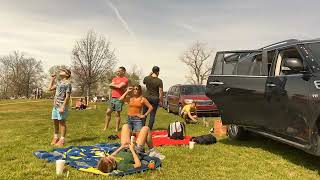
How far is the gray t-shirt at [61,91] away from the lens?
8.84 m

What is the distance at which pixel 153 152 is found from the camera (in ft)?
23.6

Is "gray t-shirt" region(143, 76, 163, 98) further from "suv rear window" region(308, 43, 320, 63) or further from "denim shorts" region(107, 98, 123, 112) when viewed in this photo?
"suv rear window" region(308, 43, 320, 63)

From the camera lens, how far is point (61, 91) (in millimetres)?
8891

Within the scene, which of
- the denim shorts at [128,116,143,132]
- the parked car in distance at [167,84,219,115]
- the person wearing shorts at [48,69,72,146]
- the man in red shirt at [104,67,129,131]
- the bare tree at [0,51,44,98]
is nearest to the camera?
the person wearing shorts at [48,69,72,146]

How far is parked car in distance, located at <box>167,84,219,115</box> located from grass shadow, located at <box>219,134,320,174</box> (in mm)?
7633

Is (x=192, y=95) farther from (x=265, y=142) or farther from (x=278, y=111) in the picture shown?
(x=278, y=111)

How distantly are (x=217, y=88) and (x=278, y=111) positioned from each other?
2.01 meters

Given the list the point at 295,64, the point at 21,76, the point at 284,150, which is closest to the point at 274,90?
the point at 295,64

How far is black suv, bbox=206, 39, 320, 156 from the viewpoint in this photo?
609 centimetres

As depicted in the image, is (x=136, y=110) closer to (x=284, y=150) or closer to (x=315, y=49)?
(x=284, y=150)

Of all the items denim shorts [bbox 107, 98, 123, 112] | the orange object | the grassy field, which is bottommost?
the grassy field

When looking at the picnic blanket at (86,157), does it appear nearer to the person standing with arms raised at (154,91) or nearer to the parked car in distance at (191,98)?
the person standing with arms raised at (154,91)

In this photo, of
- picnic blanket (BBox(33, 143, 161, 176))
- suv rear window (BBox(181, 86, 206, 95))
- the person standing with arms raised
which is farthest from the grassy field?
suv rear window (BBox(181, 86, 206, 95))

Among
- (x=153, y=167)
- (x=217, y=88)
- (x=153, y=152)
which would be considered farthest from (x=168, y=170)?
(x=217, y=88)
